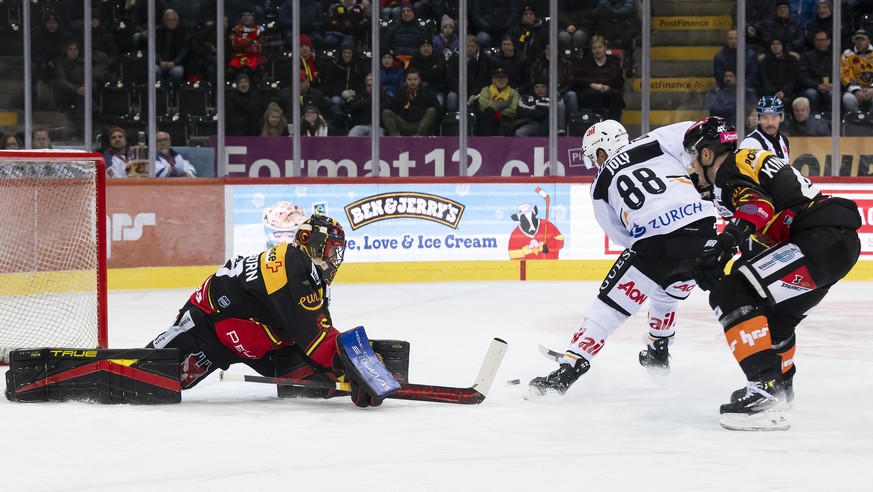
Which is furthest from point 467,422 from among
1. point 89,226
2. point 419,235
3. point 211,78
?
point 211,78

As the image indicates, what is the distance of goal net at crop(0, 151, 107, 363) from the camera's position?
5750 mm

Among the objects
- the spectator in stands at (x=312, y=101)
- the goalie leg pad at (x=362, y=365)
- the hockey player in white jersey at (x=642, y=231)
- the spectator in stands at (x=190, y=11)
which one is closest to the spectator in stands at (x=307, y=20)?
the spectator in stands at (x=312, y=101)

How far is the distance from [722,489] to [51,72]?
26.8ft

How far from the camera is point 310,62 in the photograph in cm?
1064

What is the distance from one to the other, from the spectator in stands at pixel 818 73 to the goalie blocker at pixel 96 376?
795cm

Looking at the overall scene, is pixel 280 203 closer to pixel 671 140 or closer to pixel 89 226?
pixel 89 226

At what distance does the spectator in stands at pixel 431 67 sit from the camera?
10773 mm

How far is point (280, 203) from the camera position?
1006cm

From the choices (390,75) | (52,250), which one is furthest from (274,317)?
(390,75)

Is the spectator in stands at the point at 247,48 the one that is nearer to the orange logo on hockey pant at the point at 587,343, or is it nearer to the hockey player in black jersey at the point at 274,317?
the hockey player in black jersey at the point at 274,317

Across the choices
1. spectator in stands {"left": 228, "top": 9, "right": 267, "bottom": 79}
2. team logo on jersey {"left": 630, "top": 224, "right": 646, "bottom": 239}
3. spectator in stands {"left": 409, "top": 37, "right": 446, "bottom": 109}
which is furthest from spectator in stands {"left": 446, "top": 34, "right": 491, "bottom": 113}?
team logo on jersey {"left": 630, "top": 224, "right": 646, "bottom": 239}

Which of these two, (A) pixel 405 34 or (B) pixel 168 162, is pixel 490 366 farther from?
(A) pixel 405 34

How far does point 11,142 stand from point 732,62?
6.33 m

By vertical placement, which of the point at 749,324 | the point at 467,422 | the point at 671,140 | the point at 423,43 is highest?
the point at 423,43
